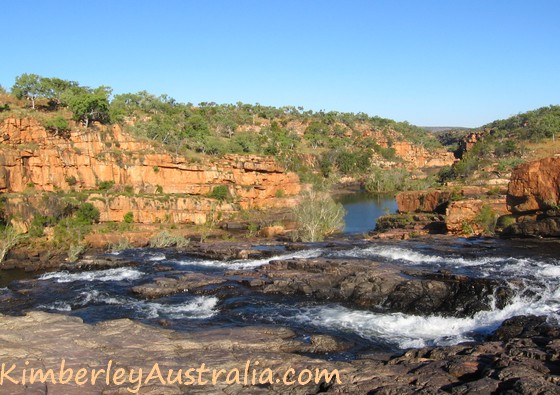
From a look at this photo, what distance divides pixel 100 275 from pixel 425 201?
113 ft

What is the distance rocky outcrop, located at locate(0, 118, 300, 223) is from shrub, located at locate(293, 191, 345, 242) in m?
16.6

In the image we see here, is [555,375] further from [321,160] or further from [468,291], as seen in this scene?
[321,160]

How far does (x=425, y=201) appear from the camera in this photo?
52188 mm

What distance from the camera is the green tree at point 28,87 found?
77750mm

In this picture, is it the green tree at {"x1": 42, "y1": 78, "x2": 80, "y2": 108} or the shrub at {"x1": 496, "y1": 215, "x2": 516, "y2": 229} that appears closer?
the shrub at {"x1": 496, "y1": 215, "x2": 516, "y2": 229}

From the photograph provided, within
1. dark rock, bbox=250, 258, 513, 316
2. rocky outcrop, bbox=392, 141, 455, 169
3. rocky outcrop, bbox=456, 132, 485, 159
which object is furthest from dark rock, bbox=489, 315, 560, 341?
rocky outcrop, bbox=392, 141, 455, 169

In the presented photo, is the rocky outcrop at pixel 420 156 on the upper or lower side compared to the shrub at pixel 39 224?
upper

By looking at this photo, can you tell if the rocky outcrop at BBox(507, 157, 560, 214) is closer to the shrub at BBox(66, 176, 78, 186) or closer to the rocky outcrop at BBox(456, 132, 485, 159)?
the shrub at BBox(66, 176, 78, 186)

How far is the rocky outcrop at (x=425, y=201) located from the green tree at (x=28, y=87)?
59224 mm

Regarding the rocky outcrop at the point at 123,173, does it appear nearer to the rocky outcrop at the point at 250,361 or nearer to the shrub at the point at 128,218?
the shrub at the point at 128,218

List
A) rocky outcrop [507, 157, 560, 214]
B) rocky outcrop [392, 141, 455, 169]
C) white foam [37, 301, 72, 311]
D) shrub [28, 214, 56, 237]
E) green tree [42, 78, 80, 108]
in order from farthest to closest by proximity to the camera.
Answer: rocky outcrop [392, 141, 455, 169], green tree [42, 78, 80, 108], shrub [28, 214, 56, 237], rocky outcrop [507, 157, 560, 214], white foam [37, 301, 72, 311]

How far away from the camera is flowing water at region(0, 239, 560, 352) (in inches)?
742

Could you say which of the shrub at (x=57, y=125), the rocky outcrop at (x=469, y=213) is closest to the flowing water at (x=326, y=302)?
the rocky outcrop at (x=469, y=213)

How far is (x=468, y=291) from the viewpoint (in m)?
22.1
